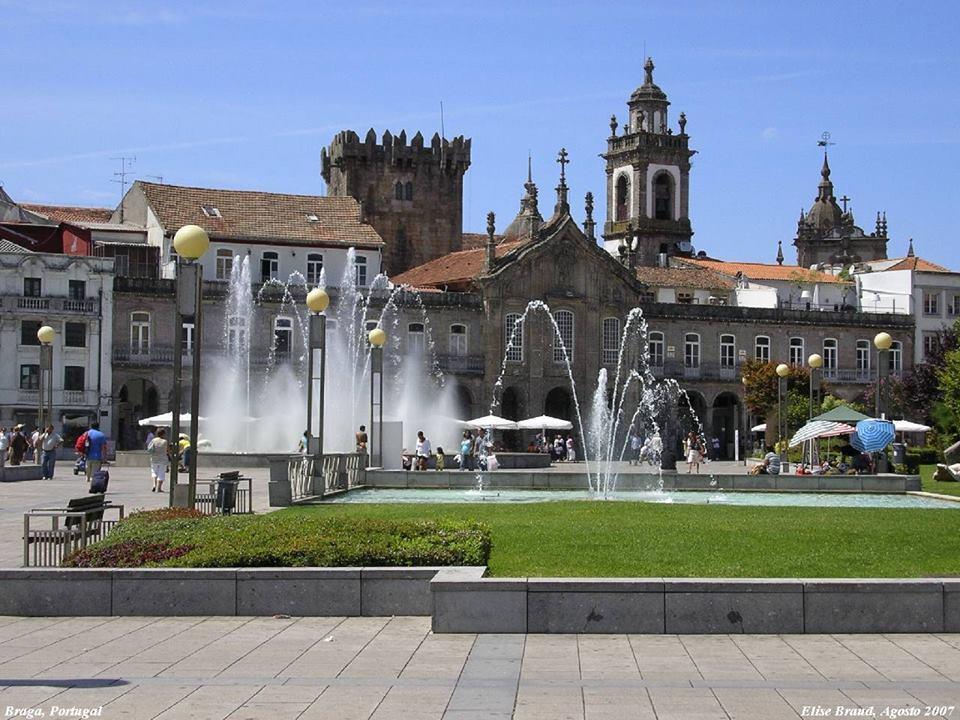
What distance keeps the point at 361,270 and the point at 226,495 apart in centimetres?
5059

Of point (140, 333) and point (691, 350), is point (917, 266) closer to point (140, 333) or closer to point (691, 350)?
point (691, 350)

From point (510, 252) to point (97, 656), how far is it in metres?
61.6

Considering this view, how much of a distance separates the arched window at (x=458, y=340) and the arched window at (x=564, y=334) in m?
4.53

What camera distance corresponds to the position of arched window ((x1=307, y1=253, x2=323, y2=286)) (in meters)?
71.0

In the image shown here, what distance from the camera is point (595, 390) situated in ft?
245

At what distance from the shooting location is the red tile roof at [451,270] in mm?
74875

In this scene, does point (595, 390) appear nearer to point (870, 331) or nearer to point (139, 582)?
point (870, 331)

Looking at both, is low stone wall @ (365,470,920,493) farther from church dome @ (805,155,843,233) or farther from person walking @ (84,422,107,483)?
church dome @ (805,155,843,233)

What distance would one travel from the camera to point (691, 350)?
7769 centimetres

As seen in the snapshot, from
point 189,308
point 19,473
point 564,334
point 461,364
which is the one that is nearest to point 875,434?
point 19,473

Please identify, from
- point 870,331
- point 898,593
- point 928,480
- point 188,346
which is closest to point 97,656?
point 898,593

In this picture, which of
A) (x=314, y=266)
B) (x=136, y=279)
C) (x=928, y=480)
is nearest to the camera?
(x=928, y=480)

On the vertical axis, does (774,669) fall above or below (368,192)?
below

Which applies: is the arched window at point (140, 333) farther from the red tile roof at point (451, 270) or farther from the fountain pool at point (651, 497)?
the fountain pool at point (651, 497)
